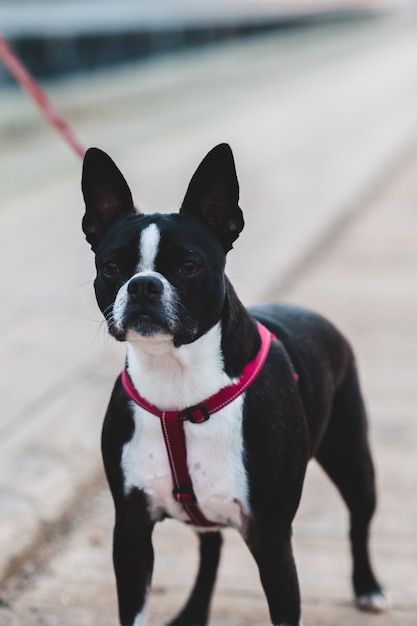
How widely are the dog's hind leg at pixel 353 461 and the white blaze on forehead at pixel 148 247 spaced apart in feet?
3.87

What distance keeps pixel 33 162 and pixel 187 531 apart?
8972 mm

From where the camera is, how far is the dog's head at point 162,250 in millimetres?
2592

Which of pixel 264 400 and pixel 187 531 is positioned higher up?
pixel 264 400

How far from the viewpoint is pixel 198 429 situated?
284cm

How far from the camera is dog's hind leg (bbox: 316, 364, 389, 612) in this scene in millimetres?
3625

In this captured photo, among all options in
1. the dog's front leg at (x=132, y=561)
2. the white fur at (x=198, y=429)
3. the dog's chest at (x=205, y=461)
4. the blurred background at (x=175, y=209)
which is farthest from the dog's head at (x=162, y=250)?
the blurred background at (x=175, y=209)

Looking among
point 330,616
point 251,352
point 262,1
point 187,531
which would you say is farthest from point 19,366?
point 262,1

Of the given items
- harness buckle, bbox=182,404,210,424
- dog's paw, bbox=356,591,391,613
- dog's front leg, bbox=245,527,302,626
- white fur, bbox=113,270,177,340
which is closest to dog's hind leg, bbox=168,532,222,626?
dog's paw, bbox=356,591,391,613

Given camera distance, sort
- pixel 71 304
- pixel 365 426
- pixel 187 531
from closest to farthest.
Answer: pixel 365 426 < pixel 187 531 < pixel 71 304

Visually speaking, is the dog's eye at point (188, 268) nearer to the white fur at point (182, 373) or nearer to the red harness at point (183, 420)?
the white fur at point (182, 373)

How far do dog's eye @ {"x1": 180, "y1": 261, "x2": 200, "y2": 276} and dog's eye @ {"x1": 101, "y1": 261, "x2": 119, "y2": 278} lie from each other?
159 mm

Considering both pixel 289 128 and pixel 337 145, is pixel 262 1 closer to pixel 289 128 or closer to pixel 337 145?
pixel 289 128

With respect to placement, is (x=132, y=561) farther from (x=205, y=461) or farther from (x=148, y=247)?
(x=148, y=247)

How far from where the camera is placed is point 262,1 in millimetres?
32625
